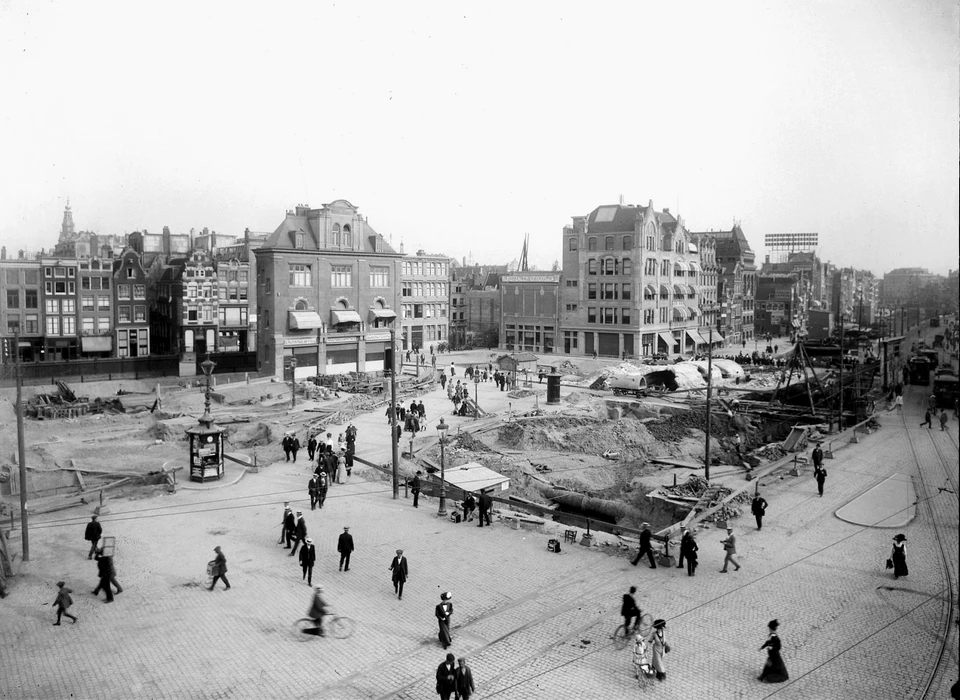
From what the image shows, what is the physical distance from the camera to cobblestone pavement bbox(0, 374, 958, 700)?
13586mm

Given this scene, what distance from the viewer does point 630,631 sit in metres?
15.6

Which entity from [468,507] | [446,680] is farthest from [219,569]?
[468,507]

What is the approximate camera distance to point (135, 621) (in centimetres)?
1590

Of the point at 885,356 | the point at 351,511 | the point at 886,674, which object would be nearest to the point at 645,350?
the point at 885,356

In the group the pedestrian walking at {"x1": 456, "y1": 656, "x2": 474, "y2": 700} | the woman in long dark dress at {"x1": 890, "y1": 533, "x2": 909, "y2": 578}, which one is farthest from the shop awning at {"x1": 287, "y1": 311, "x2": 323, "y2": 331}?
the pedestrian walking at {"x1": 456, "y1": 656, "x2": 474, "y2": 700}

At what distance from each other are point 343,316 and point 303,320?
4.05 m

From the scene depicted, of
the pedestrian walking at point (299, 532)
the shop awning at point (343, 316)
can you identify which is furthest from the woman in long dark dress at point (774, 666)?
the shop awning at point (343, 316)

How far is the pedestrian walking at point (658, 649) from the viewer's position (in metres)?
13.6

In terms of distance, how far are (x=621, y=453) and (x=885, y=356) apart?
2378 centimetres

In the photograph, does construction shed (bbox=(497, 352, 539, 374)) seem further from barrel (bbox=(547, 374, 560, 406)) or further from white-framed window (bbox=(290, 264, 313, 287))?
white-framed window (bbox=(290, 264, 313, 287))

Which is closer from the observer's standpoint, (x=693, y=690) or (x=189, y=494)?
(x=693, y=690)

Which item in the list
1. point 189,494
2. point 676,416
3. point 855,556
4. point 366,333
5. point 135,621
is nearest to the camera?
point 135,621

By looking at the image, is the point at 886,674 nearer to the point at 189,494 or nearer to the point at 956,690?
the point at 956,690

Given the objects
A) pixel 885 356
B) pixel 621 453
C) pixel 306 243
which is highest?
pixel 306 243
